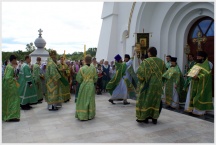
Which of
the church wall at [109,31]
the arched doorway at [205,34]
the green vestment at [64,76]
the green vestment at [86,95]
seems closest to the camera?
the green vestment at [86,95]

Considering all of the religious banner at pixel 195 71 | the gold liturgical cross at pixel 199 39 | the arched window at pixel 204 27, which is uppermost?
the arched window at pixel 204 27

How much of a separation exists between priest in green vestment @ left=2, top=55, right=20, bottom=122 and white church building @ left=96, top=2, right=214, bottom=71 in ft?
22.2

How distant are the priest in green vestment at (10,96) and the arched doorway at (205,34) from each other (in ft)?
22.7

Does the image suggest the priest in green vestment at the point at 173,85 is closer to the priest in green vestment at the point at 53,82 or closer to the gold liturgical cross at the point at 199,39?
the gold liturgical cross at the point at 199,39

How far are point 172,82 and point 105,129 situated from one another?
10.6 feet

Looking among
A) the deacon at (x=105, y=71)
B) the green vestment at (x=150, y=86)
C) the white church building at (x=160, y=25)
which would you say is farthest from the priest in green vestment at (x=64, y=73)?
the white church building at (x=160, y=25)

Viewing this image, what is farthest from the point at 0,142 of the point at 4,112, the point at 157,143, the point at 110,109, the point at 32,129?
the point at 110,109

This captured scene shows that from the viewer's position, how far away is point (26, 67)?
23.0 ft

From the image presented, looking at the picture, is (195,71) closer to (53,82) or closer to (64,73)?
(53,82)

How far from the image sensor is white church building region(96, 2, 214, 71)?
30.3 feet

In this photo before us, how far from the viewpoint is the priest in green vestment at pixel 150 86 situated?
18.1 feet

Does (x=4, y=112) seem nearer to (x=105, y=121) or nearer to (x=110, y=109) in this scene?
(x=105, y=121)

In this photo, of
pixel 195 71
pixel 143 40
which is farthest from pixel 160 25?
pixel 195 71

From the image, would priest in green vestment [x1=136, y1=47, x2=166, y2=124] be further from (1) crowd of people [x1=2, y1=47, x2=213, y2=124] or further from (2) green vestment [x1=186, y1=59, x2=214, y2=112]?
(2) green vestment [x1=186, y1=59, x2=214, y2=112]
